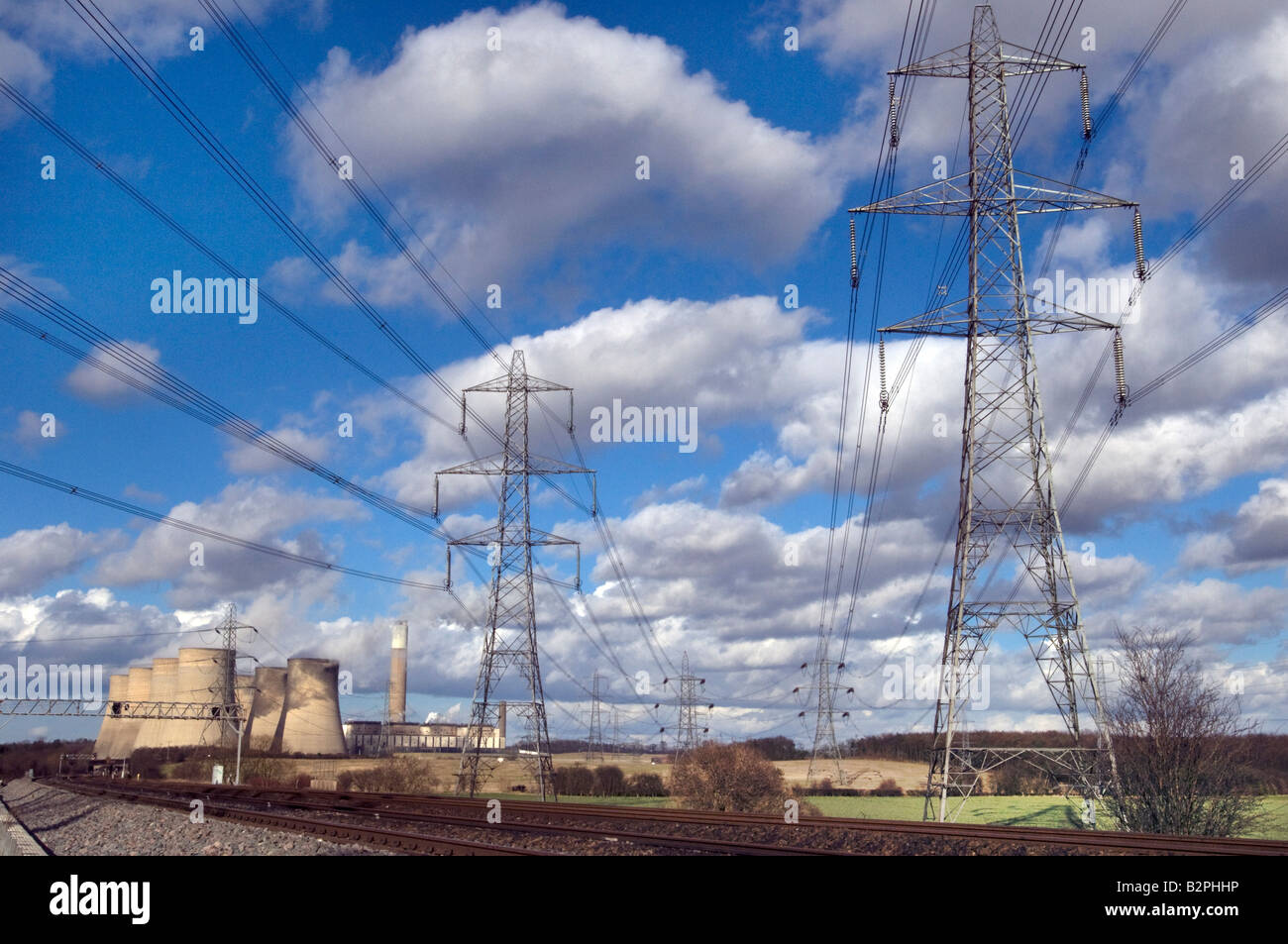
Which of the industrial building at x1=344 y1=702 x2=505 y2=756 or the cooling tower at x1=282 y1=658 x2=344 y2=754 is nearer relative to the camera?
the cooling tower at x1=282 y1=658 x2=344 y2=754

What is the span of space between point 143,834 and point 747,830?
707 inches

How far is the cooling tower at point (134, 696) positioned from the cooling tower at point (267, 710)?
11691 millimetres

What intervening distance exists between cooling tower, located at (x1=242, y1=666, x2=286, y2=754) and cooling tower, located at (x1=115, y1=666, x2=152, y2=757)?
1169cm

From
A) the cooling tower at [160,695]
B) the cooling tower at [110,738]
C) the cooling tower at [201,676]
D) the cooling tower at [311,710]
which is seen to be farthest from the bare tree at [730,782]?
the cooling tower at [110,738]

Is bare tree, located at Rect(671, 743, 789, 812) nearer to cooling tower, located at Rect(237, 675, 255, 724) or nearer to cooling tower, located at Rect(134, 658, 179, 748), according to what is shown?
cooling tower, located at Rect(134, 658, 179, 748)

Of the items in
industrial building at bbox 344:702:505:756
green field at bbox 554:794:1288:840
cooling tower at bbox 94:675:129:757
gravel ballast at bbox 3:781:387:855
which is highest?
gravel ballast at bbox 3:781:387:855

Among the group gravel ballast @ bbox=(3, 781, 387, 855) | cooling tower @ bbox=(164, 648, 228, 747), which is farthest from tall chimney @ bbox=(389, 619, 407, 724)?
gravel ballast @ bbox=(3, 781, 387, 855)

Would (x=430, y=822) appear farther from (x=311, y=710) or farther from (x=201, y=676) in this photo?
(x=311, y=710)

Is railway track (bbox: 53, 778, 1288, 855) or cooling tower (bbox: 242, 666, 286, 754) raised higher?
railway track (bbox: 53, 778, 1288, 855)

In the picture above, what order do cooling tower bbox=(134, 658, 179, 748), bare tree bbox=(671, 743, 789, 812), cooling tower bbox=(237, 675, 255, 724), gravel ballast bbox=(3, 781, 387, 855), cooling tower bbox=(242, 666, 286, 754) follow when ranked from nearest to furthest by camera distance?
gravel ballast bbox=(3, 781, 387, 855), bare tree bbox=(671, 743, 789, 812), cooling tower bbox=(134, 658, 179, 748), cooling tower bbox=(242, 666, 286, 754), cooling tower bbox=(237, 675, 255, 724)

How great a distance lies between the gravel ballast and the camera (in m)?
22.6
